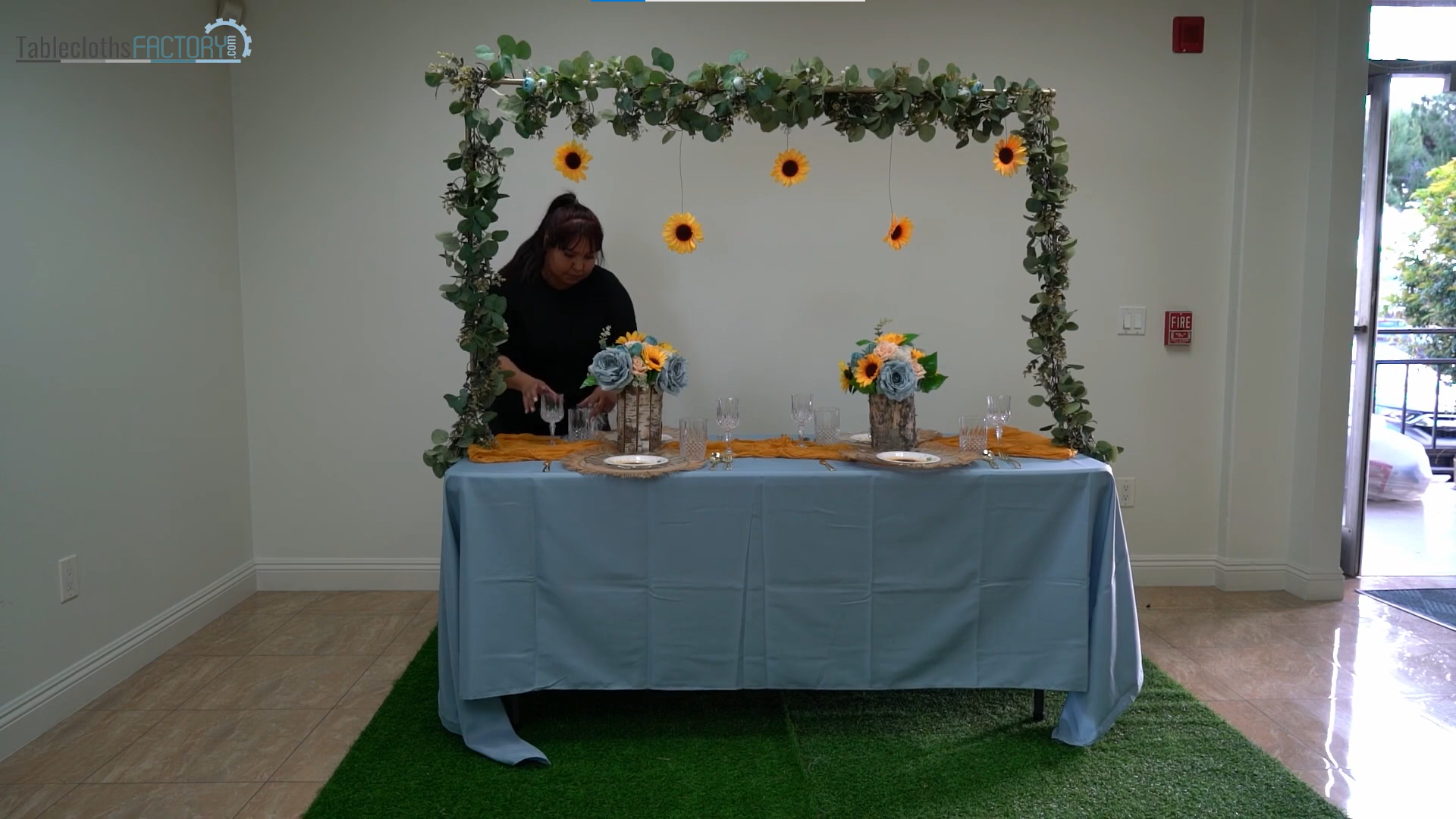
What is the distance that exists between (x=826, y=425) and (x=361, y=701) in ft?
5.60

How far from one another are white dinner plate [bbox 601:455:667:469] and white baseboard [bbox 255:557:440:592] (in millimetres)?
1817

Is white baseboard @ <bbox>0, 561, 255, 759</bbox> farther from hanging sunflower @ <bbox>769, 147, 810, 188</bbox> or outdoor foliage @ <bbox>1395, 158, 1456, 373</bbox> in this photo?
outdoor foliage @ <bbox>1395, 158, 1456, 373</bbox>

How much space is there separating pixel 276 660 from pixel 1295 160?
4495mm

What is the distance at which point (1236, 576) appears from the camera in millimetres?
3959

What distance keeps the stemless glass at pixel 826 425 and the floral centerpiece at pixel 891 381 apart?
0.46 feet

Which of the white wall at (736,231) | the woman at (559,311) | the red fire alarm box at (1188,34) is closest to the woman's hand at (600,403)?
the woman at (559,311)

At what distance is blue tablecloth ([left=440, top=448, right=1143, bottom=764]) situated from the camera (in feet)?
7.93

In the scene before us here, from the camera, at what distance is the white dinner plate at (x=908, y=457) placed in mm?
2467

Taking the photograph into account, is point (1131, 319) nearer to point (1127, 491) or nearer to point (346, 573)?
point (1127, 491)

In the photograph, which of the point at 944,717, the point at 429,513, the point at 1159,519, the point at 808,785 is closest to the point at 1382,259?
the point at 1159,519

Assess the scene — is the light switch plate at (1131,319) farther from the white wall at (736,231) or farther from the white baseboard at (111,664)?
the white baseboard at (111,664)

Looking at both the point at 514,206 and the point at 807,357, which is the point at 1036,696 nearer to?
the point at 807,357

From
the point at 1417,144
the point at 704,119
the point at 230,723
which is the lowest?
the point at 230,723

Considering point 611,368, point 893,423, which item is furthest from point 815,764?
point 611,368
